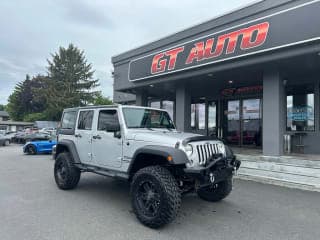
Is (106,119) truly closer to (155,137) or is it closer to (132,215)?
(155,137)

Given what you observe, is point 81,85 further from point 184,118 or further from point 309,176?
point 309,176

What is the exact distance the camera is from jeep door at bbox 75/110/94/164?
605cm

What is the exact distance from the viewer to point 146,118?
5.79m

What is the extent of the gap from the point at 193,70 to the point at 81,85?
140ft

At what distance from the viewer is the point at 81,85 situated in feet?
161

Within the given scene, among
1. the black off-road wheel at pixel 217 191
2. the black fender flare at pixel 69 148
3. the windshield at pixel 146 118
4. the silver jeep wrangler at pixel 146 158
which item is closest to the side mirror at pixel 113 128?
the silver jeep wrangler at pixel 146 158

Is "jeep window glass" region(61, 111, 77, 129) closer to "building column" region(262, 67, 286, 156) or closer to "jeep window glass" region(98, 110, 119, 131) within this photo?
"jeep window glass" region(98, 110, 119, 131)

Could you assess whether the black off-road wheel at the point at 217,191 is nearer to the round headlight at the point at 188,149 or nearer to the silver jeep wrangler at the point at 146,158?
the silver jeep wrangler at the point at 146,158

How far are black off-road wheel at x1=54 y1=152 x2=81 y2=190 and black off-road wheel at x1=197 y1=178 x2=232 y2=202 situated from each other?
307 cm

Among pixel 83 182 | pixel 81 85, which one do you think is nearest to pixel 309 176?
pixel 83 182

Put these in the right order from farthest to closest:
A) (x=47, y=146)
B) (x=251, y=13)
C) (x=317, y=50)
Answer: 1. (x=47, y=146)
2. (x=251, y=13)
3. (x=317, y=50)

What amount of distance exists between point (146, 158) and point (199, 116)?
33.8 feet

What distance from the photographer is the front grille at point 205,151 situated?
4490mm

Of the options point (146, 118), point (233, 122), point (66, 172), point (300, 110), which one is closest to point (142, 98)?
point (233, 122)
